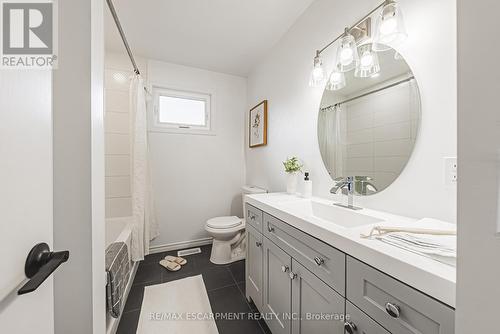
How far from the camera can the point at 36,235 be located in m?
0.44

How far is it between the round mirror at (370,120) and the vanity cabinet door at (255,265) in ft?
2.36

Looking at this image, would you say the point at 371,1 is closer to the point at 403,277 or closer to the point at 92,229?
the point at 403,277

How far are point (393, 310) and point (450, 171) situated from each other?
2.06 ft

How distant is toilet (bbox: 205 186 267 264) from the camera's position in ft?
6.65

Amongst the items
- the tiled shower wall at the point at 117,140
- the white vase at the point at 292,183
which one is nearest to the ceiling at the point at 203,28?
the tiled shower wall at the point at 117,140

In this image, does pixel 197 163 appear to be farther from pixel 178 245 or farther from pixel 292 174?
pixel 292 174

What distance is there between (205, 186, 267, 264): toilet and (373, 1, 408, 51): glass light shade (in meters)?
1.60

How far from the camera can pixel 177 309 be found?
56.5 inches

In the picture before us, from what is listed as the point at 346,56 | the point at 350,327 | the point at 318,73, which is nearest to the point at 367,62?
the point at 346,56

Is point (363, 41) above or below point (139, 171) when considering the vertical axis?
above

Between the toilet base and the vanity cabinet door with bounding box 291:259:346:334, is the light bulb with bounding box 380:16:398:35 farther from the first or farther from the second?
the toilet base

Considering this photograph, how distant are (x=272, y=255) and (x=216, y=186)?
1.65 meters
